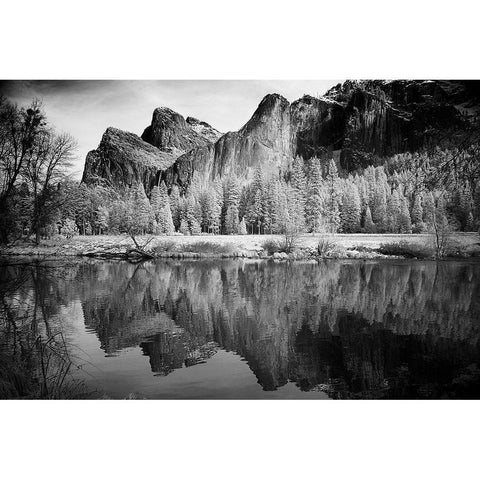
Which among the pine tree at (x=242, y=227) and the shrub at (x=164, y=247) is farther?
the shrub at (x=164, y=247)

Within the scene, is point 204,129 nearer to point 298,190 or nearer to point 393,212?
point 298,190

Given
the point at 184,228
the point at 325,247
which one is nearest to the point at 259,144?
the point at 184,228

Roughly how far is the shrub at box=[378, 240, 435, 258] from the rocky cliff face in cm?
154

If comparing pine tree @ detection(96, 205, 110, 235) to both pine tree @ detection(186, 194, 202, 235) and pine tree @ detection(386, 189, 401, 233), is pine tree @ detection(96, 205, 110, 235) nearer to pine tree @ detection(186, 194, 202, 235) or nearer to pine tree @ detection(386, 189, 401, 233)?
pine tree @ detection(186, 194, 202, 235)

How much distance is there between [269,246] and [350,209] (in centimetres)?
181

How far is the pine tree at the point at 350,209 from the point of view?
671 centimetres

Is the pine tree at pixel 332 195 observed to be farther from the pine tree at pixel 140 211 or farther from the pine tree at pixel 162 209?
the pine tree at pixel 140 211

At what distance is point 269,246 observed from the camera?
7.82 meters

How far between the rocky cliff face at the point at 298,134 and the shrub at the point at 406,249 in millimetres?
1541

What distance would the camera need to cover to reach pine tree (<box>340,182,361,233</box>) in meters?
6.71

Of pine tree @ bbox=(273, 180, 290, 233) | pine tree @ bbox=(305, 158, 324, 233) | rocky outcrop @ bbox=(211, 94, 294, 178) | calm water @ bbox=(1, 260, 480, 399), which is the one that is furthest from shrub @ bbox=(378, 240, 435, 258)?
rocky outcrop @ bbox=(211, 94, 294, 178)

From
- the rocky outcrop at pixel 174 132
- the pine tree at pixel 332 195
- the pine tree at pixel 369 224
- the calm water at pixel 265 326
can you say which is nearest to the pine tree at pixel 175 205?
the rocky outcrop at pixel 174 132
